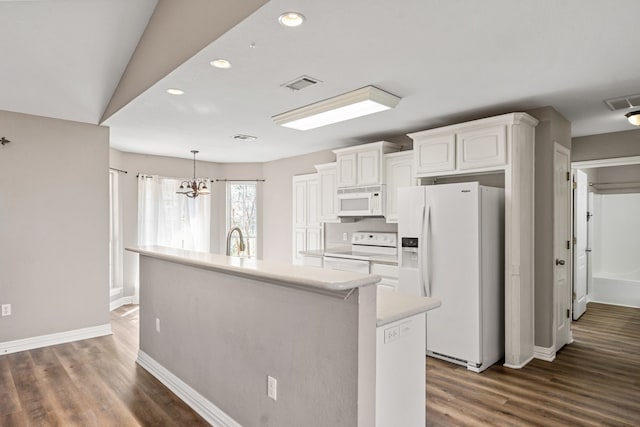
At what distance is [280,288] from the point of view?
2072mm

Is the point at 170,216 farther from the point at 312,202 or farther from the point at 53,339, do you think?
the point at 53,339

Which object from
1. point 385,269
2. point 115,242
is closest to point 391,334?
point 385,269

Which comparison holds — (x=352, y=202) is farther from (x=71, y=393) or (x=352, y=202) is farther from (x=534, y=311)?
(x=71, y=393)

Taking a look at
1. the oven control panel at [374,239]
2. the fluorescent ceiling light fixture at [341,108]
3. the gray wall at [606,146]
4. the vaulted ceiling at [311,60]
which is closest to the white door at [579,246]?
the gray wall at [606,146]

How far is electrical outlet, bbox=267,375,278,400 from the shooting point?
2095 mm

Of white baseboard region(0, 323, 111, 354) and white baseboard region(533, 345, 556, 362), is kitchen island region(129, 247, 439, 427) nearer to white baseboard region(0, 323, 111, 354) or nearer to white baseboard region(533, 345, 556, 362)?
white baseboard region(0, 323, 111, 354)

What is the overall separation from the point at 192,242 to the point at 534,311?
5.30 m

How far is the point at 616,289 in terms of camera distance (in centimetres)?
616

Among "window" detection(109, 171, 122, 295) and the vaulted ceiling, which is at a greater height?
the vaulted ceiling

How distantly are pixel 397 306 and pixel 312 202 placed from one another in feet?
13.5

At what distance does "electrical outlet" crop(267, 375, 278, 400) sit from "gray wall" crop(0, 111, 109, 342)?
10.7 feet

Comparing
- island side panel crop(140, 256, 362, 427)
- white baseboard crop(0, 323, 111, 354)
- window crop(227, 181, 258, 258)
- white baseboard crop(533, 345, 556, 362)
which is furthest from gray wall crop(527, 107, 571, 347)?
window crop(227, 181, 258, 258)

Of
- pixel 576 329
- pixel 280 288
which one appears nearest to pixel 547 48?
pixel 280 288

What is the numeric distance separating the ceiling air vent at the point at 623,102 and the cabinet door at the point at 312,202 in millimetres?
3629
